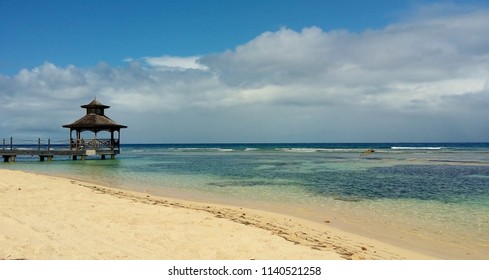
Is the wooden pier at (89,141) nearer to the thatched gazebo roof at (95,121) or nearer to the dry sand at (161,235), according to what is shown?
the thatched gazebo roof at (95,121)

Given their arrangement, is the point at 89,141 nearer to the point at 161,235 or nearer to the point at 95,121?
the point at 95,121

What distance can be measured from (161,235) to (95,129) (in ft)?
103

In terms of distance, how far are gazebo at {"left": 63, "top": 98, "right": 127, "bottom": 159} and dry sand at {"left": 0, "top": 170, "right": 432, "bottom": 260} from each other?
83.2 feet

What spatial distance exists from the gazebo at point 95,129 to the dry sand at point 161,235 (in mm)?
25355

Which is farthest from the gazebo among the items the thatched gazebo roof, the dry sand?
the dry sand

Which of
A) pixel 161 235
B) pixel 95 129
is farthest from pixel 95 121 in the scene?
pixel 161 235

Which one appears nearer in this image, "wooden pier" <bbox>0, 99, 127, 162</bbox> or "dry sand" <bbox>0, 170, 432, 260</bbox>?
"dry sand" <bbox>0, 170, 432, 260</bbox>

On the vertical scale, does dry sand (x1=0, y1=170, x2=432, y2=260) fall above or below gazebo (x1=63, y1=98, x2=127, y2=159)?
below

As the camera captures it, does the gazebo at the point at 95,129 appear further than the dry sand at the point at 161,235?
Yes

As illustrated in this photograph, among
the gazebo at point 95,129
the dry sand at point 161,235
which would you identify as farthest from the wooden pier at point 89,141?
the dry sand at point 161,235

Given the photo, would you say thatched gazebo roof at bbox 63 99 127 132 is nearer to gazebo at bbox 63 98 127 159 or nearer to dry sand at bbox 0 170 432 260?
gazebo at bbox 63 98 127 159

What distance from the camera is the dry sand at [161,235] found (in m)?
5.46

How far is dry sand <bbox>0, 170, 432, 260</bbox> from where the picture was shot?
5.46 metres
